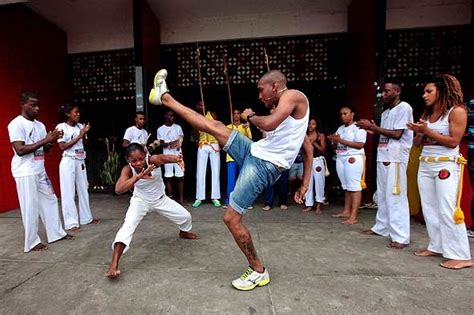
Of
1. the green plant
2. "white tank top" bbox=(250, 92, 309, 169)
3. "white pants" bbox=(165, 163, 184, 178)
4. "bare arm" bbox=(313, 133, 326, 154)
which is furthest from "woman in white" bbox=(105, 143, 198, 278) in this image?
the green plant

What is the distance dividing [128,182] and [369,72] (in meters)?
4.82

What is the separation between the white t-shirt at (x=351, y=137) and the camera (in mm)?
4471

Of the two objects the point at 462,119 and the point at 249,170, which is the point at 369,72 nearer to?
the point at 462,119

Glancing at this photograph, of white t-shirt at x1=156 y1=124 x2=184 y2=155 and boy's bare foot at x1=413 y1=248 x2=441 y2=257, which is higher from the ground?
white t-shirt at x1=156 y1=124 x2=184 y2=155

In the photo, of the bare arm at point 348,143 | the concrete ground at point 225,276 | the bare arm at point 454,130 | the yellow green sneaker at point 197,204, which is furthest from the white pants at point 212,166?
the bare arm at point 454,130

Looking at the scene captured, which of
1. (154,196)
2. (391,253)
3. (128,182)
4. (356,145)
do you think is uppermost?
(356,145)

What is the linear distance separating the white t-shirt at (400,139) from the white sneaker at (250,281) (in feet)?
7.01

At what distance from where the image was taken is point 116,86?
710cm

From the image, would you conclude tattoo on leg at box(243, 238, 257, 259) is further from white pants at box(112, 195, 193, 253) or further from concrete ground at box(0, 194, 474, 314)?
white pants at box(112, 195, 193, 253)

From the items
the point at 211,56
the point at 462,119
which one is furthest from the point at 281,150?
the point at 211,56

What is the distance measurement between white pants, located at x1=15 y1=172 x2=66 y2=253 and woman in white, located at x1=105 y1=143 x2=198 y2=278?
124cm

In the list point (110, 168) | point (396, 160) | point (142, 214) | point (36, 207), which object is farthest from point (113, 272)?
point (110, 168)

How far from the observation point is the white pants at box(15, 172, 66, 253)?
11.4ft

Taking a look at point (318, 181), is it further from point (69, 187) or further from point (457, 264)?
point (69, 187)
